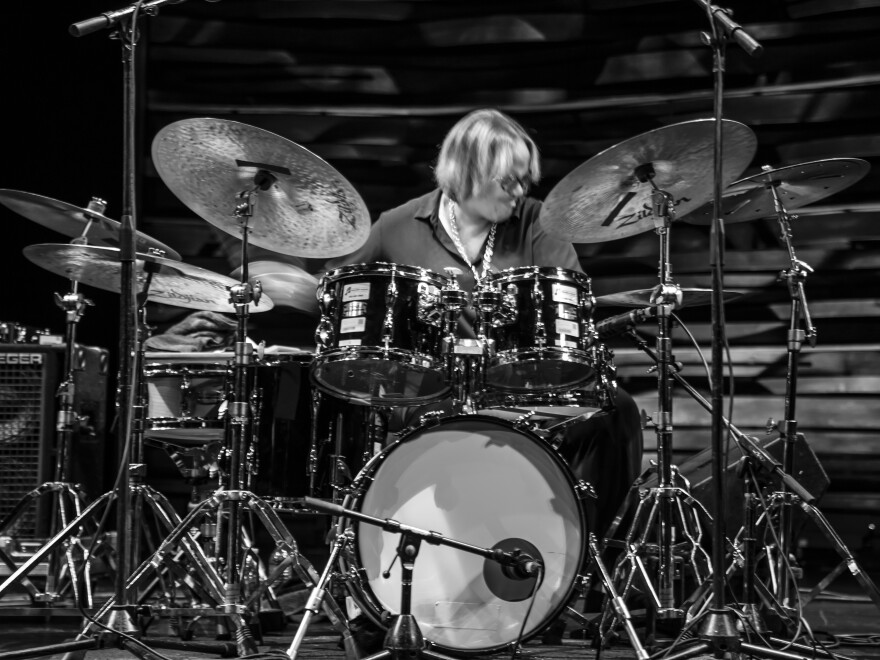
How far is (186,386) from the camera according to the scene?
4.05 m

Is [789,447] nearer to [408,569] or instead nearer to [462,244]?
[462,244]

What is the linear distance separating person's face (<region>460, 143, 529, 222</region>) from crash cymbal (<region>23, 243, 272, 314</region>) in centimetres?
104

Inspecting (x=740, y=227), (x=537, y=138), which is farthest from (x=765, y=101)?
(x=537, y=138)

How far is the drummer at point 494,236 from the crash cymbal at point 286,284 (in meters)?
0.58

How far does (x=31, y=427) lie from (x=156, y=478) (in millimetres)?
1062

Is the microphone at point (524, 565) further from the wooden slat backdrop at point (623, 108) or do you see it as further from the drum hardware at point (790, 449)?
the wooden slat backdrop at point (623, 108)

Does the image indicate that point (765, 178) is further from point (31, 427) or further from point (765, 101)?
point (31, 427)

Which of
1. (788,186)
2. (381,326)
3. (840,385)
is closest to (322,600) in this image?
(381,326)

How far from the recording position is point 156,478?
19.1 ft

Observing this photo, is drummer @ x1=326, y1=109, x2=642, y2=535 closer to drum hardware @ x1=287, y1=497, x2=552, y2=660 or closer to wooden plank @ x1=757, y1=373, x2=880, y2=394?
drum hardware @ x1=287, y1=497, x2=552, y2=660

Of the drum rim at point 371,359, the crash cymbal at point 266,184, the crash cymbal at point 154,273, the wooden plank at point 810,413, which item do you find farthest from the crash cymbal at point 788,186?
the crash cymbal at point 154,273

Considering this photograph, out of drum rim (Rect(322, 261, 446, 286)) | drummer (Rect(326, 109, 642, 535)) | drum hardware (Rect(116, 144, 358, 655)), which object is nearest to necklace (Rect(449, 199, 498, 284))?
drummer (Rect(326, 109, 642, 535))

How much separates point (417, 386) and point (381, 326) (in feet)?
1.13

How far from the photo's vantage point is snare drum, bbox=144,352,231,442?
4.00 meters
